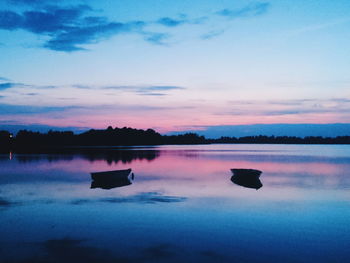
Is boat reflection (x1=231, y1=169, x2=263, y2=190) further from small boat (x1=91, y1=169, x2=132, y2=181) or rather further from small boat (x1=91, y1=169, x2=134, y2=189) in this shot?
small boat (x1=91, y1=169, x2=132, y2=181)

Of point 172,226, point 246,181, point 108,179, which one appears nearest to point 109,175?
point 108,179

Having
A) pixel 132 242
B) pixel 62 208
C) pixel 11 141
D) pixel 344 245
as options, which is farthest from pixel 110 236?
pixel 11 141

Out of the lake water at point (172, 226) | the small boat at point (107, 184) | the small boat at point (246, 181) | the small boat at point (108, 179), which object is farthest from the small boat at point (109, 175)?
the small boat at point (246, 181)

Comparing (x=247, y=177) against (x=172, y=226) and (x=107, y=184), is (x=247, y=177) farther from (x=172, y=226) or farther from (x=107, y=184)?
(x=172, y=226)

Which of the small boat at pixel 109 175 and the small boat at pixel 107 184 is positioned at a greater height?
the small boat at pixel 109 175

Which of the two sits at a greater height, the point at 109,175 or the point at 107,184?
the point at 109,175

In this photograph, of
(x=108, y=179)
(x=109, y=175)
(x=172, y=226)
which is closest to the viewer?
(x=172, y=226)

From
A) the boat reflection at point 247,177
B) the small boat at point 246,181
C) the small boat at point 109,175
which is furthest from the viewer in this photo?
the boat reflection at point 247,177

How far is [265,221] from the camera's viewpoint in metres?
16.4

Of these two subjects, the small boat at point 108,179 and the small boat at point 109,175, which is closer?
the small boat at point 108,179

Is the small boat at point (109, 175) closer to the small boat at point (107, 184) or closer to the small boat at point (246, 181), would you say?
the small boat at point (107, 184)

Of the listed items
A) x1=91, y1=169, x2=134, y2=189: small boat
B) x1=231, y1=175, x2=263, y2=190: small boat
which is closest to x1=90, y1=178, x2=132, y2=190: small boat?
x1=91, y1=169, x2=134, y2=189: small boat

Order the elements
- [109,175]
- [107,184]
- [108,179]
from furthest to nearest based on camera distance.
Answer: [108,179], [109,175], [107,184]

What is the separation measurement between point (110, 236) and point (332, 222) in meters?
11.7
